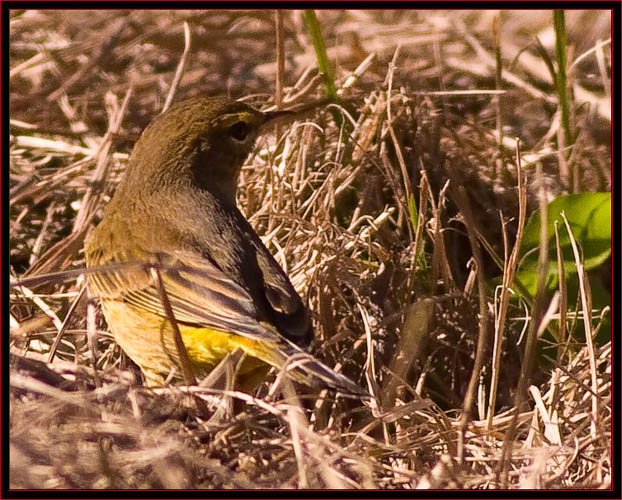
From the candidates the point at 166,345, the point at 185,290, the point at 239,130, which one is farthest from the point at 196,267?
the point at 239,130

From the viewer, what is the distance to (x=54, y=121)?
228 inches

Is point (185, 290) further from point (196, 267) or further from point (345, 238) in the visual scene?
point (345, 238)

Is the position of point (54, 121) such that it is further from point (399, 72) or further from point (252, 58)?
point (399, 72)

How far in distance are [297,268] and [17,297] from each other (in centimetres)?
119

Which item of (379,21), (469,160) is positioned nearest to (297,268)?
(469,160)

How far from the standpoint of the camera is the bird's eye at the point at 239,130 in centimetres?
428

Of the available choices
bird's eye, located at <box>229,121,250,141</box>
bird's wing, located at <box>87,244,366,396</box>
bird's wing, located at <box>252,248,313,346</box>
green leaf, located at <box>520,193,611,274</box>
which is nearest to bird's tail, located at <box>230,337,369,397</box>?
bird's wing, located at <box>87,244,366,396</box>

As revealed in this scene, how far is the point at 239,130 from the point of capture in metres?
4.31

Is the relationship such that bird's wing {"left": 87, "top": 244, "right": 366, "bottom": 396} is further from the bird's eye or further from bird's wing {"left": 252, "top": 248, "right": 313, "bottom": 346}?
the bird's eye

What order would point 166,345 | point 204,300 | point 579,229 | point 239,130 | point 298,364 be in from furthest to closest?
point 579,229 < point 239,130 < point 166,345 < point 204,300 < point 298,364

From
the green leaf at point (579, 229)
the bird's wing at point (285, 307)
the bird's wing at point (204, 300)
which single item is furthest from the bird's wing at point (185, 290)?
the green leaf at point (579, 229)

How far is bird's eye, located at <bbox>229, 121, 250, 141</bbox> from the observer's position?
4.28 m

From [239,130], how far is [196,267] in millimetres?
833

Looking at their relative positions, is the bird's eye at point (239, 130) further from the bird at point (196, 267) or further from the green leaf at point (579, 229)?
the green leaf at point (579, 229)
